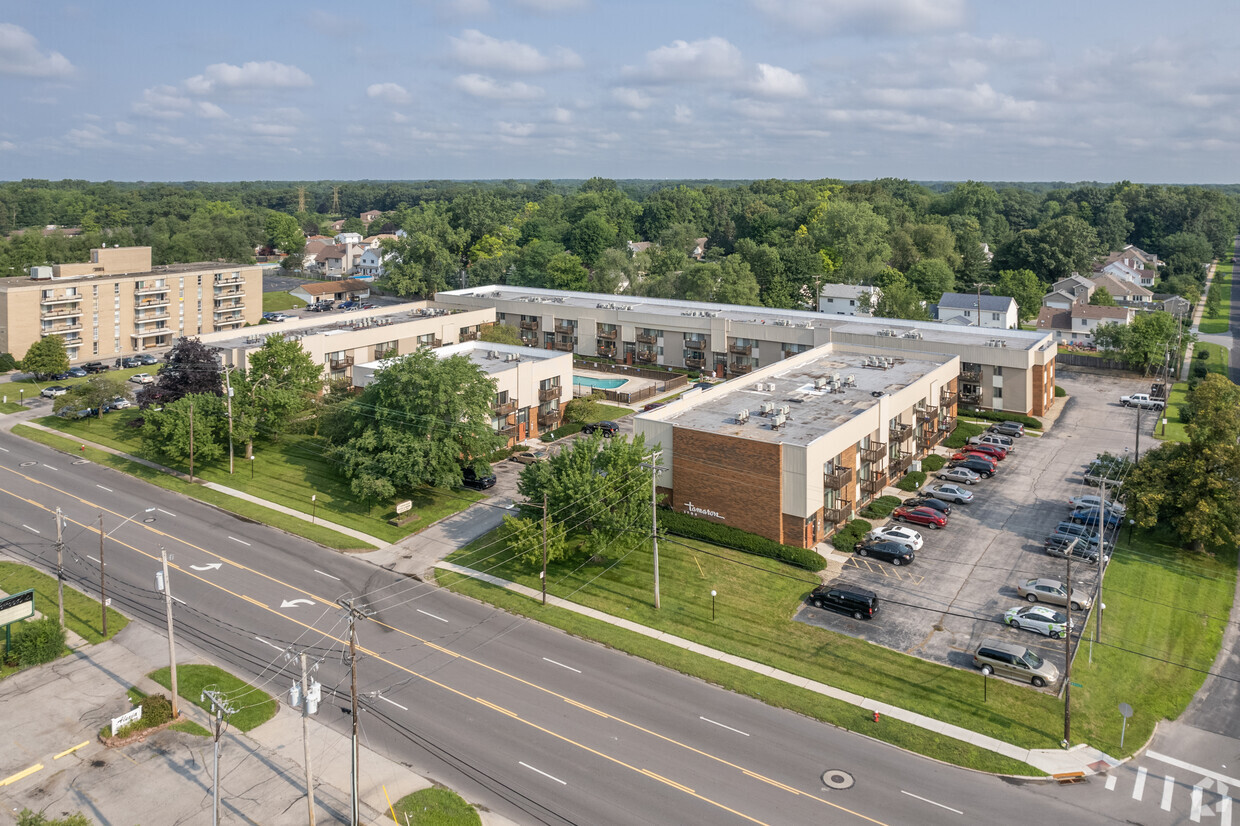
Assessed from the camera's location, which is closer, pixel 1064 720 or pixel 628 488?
pixel 1064 720

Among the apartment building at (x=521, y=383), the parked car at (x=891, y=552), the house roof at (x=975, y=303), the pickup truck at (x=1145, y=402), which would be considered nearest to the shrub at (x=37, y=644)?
the apartment building at (x=521, y=383)

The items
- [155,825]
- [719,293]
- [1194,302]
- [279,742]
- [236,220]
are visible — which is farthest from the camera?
[236,220]

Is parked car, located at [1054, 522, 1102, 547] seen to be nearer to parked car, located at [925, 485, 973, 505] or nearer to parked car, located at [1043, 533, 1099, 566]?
parked car, located at [1043, 533, 1099, 566]

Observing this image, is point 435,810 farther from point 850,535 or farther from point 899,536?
point 899,536

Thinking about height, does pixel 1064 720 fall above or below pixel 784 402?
below

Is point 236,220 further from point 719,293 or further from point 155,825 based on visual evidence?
point 155,825

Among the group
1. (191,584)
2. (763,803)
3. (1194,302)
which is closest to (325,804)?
(763,803)

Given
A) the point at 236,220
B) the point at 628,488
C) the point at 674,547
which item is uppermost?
the point at 236,220

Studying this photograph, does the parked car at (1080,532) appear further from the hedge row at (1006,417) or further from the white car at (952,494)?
the hedge row at (1006,417)
